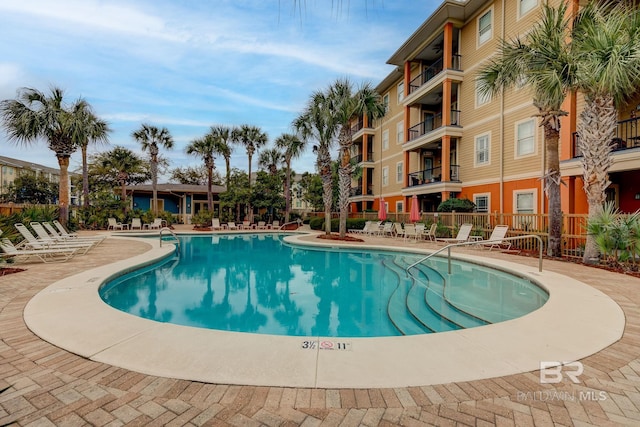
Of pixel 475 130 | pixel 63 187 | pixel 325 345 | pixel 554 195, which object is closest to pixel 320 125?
pixel 475 130

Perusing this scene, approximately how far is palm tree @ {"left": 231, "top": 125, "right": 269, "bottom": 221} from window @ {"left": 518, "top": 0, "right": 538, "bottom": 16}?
20.8 meters

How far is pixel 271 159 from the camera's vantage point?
31.5 m

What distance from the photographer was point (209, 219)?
26703 mm

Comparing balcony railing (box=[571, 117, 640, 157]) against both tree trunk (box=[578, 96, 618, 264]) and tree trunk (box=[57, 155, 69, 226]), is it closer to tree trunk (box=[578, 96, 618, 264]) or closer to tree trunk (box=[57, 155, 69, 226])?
tree trunk (box=[578, 96, 618, 264])

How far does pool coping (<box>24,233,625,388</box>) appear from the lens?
2771 mm

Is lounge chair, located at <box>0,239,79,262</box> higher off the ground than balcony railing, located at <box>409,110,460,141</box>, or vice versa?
balcony railing, located at <box>409,110,460,141</box>

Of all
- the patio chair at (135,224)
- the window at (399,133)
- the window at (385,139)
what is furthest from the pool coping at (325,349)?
the window at (385,139)

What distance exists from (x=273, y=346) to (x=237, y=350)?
0.38 m

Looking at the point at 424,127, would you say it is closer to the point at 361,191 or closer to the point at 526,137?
the point at 526,137

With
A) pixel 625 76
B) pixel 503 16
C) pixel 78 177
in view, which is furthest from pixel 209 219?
pixel 625 76

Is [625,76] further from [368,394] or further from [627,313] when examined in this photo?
[368,394]

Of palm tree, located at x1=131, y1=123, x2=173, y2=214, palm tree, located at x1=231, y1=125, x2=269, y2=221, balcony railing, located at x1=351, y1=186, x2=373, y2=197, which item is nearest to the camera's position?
palm tree, located at x1=131, y1=123, x2=173, y2=214

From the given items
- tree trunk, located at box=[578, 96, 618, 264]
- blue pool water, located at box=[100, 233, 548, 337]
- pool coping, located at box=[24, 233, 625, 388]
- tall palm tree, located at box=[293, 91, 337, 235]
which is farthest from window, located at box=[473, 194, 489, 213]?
pool coping, located at box=[24, 233, 625, 388]

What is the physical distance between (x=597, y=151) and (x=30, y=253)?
16.2 metres
